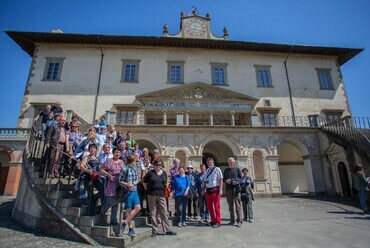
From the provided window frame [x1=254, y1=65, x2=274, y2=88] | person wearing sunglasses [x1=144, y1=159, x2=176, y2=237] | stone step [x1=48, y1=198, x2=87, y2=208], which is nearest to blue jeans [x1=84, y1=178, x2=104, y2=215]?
stone step [x1=48, y1=198, x2=87, y2=208]

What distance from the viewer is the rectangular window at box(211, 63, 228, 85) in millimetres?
20359

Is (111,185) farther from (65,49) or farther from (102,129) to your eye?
(65,49)

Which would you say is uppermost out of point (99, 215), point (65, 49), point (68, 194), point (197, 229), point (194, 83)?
point (65, 49)

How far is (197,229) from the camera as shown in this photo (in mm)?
5699

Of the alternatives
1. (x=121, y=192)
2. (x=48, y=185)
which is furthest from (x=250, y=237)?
(x=48, y=185)

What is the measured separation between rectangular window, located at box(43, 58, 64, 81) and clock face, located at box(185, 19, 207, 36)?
43.2 ft

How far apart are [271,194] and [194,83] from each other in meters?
11.2

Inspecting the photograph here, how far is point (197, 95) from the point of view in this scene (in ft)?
61.1

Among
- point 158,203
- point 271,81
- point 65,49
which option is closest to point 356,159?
point 271,81

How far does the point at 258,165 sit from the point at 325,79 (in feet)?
45.8

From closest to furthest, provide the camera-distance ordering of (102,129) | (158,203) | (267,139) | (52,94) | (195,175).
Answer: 1. (158,203)
2. (195,175)
3. (102,129)
4. (267,139)
5. (52,94)

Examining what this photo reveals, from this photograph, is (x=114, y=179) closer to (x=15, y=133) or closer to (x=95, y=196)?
(x=95, y=196)

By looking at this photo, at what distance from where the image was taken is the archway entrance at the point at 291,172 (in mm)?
18500

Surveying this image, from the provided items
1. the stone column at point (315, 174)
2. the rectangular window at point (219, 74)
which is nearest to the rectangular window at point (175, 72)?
the rectangular window at point (219, 74)
